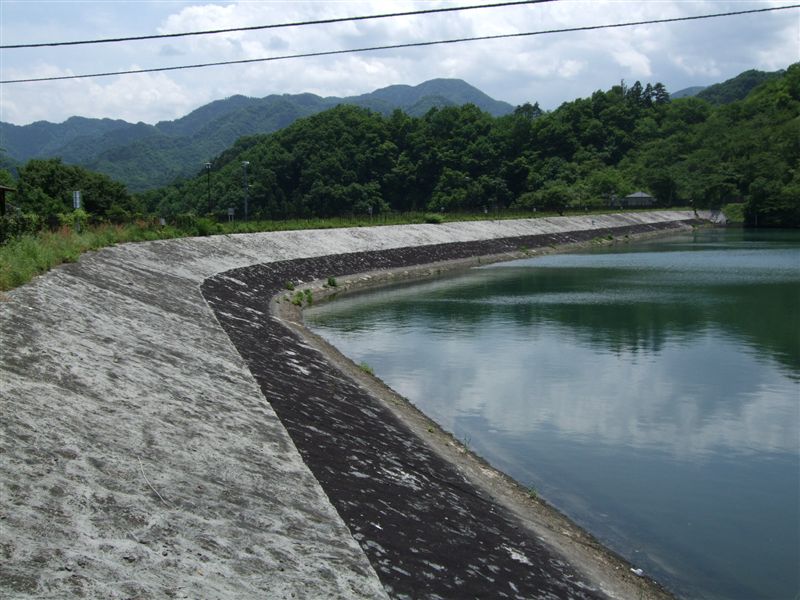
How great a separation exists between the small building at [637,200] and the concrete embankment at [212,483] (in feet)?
303

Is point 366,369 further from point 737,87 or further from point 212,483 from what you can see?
point 737,87

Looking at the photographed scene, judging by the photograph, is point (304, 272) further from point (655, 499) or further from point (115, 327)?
point (655, 499)

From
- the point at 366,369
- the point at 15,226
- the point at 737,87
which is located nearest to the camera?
the point at 366,369

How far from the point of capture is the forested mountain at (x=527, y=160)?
10050cm

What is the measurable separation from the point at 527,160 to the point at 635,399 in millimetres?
108040

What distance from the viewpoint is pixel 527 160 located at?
12062 centimetres

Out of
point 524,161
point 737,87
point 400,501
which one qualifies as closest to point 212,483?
point 400,501

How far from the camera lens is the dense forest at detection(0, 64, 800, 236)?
100 meters

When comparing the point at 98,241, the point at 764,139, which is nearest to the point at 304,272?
the point at 98,241

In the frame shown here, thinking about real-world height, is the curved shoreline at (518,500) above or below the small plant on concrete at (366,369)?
below

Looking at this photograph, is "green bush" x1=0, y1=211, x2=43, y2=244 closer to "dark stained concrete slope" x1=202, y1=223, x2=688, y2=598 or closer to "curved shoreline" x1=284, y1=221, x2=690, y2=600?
"dark stained concrete slope" x1=202, y1=223, x2=688, y2=598

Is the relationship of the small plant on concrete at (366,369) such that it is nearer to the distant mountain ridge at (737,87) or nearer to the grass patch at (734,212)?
the grass patch at (734,212)

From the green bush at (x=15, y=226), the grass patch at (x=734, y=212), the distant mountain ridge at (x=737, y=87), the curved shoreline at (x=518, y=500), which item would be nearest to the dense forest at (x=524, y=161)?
the grass patch at (x=734, y=212)

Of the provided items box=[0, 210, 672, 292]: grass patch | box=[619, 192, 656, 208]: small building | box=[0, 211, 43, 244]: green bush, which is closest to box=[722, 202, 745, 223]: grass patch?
box=[619, 192, 656, 208]: small building
